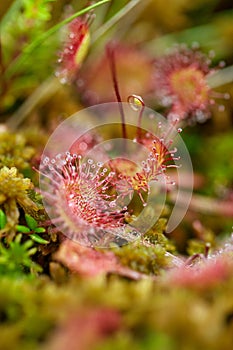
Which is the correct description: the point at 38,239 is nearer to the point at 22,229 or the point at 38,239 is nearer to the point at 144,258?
the point at 22,229

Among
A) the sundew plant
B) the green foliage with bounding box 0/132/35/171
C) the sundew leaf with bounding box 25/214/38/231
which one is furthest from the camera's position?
the green foliage with bounding box 0/132/35/171

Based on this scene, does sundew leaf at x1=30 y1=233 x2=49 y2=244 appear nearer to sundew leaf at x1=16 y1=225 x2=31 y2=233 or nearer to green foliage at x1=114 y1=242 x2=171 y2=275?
sundew leaf at x1=16 y1=225 x2=31 y2=233

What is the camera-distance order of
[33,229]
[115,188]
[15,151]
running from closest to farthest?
1. [33,229]
2. [115,188]
3. [15,151]

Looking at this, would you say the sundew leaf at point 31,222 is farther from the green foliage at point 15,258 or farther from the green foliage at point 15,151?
the green foliage at point 15,151

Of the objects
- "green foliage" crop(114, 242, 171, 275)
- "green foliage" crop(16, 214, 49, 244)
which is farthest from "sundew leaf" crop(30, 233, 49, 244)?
"green foliage" crop(114, 242, 171, 275)

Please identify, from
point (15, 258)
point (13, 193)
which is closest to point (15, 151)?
point (13, 193)

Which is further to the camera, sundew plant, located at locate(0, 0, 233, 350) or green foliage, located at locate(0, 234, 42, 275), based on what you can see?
green foliage, located at locate(0, 234, 42, 275)

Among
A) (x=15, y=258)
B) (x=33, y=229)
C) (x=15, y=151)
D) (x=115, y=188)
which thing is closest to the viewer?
(x=15, y=258)

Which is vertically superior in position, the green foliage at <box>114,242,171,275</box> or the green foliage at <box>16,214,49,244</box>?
the green foliage at <box>16,214,49,244</box>

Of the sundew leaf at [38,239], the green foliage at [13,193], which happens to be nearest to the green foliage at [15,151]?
the green foliage at [13,193]
